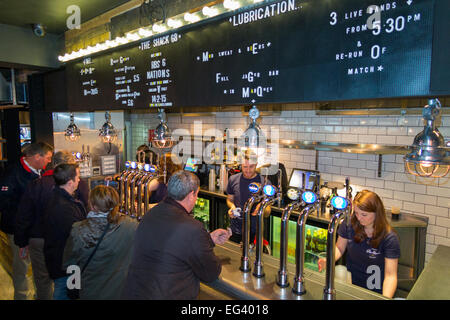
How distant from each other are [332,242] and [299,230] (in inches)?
8.3

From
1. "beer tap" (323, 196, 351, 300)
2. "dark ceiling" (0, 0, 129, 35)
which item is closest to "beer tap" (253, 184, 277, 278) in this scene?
"beer tap" (323, 196, 351, 300)

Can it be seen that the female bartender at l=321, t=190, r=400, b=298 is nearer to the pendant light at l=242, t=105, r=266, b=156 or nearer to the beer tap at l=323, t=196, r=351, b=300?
the beer tap at l=323, t=196, r=351, b=300

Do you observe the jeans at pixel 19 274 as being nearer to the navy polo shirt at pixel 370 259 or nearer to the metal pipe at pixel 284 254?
the metal pipe at pixel 284 254

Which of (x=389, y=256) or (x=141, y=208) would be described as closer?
(x=389, y=256)

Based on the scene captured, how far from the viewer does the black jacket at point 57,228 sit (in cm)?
277

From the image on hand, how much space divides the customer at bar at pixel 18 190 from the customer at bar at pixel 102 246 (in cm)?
160

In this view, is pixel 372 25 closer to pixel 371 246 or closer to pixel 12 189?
pixel 371 246

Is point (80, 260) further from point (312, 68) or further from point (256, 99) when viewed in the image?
point (312, 68)

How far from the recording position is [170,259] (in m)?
1.96

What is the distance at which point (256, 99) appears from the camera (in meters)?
2.32

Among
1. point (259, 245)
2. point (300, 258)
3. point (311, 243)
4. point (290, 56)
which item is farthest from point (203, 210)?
point (290, 56)

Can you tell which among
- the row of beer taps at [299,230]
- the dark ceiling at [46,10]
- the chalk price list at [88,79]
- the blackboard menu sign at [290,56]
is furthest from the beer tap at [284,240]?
the dark ceiling at [46,10]

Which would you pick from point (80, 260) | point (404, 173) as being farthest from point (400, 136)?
point (80, 260)

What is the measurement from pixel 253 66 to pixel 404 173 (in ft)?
9.41
